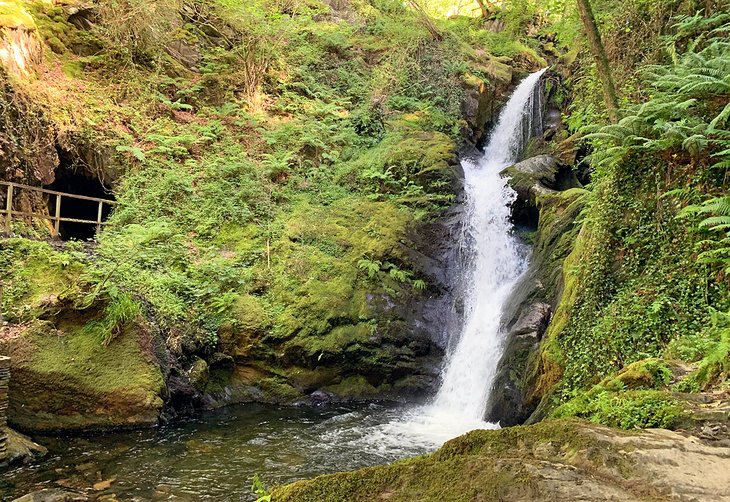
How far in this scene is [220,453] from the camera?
24.0ft

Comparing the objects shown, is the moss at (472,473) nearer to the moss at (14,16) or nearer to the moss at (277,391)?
the moss at (277,391)

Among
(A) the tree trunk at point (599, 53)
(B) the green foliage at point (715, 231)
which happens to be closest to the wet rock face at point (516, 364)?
(B) the green foliage at point (715, 231)

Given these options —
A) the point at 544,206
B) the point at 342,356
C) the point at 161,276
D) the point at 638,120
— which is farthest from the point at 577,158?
the point at 161,276

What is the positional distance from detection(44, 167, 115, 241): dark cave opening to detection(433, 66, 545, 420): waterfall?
10083 millimetres

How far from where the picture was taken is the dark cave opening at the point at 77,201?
13016 mm

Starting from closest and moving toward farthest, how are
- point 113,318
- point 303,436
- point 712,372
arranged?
point 712,372 < point 303,436 < point 113,318

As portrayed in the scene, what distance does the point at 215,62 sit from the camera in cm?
1730

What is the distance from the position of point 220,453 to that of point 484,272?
7.97 meters

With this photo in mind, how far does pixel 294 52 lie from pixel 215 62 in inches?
132

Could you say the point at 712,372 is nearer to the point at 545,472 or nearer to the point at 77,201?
the point at 545,472

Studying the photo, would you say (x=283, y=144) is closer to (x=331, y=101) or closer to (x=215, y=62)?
(x=331, y=101)

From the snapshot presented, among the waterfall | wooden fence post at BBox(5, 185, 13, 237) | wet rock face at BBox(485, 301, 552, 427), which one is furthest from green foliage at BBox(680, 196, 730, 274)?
wooden fence post at BBox(5, 185, 13, 237)

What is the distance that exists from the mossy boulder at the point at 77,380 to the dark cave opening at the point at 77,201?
5.57 m

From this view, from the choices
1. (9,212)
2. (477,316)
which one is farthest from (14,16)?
(477,316)
